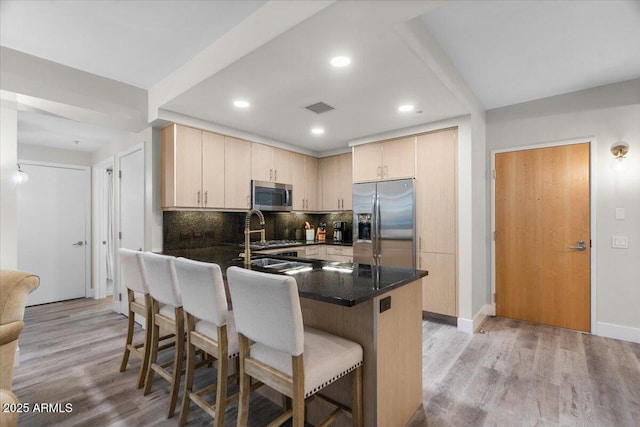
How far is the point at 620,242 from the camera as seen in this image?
10.2ft

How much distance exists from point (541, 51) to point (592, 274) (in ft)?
8.01

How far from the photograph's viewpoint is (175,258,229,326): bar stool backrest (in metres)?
1.60

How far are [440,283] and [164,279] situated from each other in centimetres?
300

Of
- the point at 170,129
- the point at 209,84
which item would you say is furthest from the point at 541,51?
the point at 170,129

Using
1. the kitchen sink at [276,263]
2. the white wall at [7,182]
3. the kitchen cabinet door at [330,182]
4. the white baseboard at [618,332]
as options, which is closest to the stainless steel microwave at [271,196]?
the kitchen cabinet door at [330,182]

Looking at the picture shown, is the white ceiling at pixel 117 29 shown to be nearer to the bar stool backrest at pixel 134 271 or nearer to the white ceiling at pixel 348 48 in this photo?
the white ceiling at pixel 348 48

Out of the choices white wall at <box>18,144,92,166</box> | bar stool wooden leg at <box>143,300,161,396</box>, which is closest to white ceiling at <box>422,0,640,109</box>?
bar stool wooden leg at <box>143,300,161,396</box>

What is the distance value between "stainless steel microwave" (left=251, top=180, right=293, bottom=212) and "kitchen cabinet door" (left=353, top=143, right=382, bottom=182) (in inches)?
42.0

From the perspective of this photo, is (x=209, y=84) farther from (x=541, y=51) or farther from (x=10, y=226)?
(x=541, y=51)

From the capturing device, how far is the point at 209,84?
8.23 ft

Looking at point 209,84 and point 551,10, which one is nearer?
point 551,10

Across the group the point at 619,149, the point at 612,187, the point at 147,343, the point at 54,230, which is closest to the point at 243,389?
the point at 147,343

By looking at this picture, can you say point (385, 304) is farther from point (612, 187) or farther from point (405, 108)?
point (612, 187)

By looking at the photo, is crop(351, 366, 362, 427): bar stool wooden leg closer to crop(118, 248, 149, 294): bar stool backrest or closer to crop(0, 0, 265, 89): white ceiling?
crop(118, 248, 149, 294): bar stool backrest
